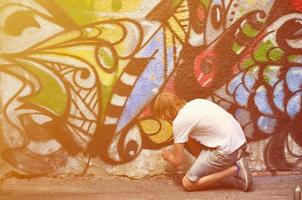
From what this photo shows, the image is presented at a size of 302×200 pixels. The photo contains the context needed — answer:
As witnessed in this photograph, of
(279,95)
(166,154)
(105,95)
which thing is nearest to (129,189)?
(166,154)

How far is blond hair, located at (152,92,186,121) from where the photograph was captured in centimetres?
558

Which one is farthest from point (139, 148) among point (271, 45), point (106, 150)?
point (271, 45)

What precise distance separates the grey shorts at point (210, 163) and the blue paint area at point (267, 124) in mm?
555

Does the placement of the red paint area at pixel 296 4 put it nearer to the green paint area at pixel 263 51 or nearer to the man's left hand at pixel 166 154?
the green paint area at pixel 263 51

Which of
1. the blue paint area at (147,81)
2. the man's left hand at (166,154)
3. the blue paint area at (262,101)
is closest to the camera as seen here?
the man's left hand at (166,154)

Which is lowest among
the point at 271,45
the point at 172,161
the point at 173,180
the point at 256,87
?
the point at 173,180

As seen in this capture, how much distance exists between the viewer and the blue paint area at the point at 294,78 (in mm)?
6094

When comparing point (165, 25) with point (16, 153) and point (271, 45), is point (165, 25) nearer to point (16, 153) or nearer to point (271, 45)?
point (271, 45)

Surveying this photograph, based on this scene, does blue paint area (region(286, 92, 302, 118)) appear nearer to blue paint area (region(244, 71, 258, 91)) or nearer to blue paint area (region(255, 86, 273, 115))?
blue paint area (region(255, 86, 273, 115))

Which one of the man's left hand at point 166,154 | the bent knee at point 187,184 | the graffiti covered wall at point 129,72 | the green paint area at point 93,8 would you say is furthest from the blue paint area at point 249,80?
the green paint area at point 93,8

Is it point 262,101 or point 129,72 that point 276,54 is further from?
point 129,72

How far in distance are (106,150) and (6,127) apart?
110cm

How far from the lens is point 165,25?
595 centimetres

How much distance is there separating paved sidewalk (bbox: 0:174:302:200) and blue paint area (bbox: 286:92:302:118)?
27.4 inches
